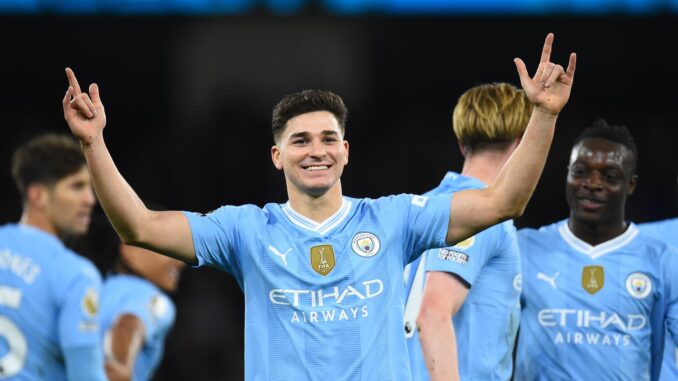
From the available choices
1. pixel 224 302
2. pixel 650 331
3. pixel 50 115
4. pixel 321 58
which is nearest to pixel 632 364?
pixel 650 331

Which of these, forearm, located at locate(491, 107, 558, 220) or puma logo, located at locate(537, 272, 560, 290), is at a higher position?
forearm, located at locate(491, 107, 558, 220)

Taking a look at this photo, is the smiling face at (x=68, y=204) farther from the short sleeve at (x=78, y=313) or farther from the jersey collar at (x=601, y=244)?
the jersey collar at (x=601, y=244)

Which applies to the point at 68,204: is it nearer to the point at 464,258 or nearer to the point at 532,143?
the point at 464,258

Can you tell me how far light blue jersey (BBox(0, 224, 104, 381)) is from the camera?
5254 mm

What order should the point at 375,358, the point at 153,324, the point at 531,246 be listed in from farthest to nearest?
the point at 153,324
the point at 531,246
the point at 375,358

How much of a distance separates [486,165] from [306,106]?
42.9 inches

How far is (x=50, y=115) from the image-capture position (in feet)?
44.0

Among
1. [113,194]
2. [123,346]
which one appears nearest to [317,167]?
[113,194]

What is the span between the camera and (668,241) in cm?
564

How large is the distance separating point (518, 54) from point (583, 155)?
812 cm

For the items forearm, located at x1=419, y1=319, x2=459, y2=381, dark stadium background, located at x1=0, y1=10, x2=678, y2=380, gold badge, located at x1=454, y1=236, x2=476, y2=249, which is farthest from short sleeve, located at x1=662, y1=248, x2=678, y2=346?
dark stadium background, located at x1=0, y1=10, x2=678, y2=380

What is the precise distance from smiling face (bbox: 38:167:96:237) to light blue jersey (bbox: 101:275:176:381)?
1.02 metres

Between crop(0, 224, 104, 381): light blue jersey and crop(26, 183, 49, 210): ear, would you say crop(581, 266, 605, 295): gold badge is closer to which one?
crop(0, 224, 104, 381): light blue jersey

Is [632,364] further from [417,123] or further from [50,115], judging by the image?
[50,115]
